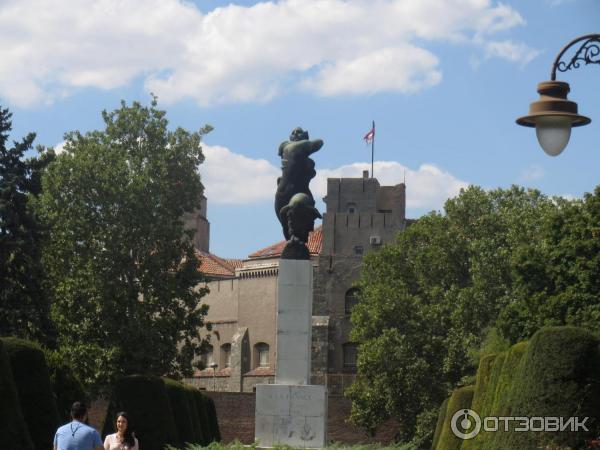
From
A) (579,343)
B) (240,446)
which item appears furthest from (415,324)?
(579,343)

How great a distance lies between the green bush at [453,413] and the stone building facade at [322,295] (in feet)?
115

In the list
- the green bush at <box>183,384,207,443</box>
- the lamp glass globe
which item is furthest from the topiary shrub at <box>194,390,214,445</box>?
the lamp glass globe

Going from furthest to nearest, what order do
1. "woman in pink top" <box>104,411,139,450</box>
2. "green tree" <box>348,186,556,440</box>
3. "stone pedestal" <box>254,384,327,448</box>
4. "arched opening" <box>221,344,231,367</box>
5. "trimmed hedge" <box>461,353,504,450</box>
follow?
"arched opening" <box>221,344,231,367</box> < "green tree" <box>348,186,556,440</box> < "stone pedestal" <box>254,384,327,448</box> < "trimmed hedge" <box>461,353,504,450</box> < "woman in pink top" <box>104,411,139,450</box>

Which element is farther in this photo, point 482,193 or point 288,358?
point 482,193

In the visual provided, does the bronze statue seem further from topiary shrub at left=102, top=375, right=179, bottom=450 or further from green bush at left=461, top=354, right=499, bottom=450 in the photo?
green bush at left=461, top=354, right=499, bottom=450

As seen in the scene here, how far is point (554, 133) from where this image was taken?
11.3 meters

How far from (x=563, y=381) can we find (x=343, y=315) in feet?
180

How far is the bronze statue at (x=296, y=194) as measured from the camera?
27.8 metres

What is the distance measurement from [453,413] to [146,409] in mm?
7004

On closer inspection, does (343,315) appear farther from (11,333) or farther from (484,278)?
(11,333)

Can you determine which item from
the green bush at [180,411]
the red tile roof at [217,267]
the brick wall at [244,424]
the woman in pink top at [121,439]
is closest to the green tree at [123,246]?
the green bush at [180,411]

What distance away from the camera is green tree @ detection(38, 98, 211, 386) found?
44156 millimetres

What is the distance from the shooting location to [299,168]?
28.4 metres

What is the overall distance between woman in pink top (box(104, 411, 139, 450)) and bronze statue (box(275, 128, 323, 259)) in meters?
11.7
